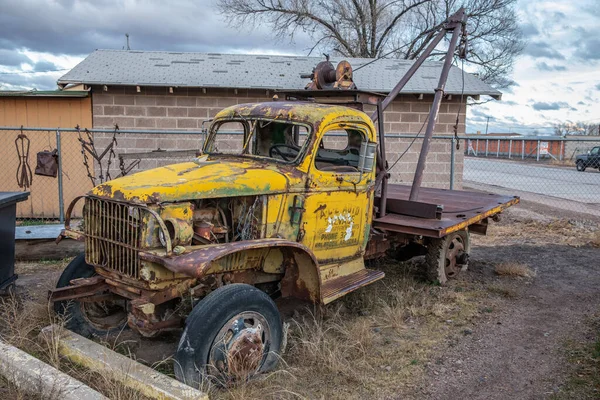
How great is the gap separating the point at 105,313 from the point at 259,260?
1617mm

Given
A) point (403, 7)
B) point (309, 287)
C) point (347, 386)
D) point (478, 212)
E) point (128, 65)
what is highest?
point (403, 7)

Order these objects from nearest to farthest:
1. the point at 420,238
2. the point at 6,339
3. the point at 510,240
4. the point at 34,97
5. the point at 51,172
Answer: the point at 6,339
the point at 420,238
the point at 51,172
the point at 510,240
the point at 34,97

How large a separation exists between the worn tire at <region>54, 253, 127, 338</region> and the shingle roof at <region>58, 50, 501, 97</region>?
19.4 ft

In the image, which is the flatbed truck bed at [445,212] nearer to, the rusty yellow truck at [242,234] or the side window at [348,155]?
the rusty yellow truck at [242,234]

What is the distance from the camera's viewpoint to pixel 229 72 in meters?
10.9

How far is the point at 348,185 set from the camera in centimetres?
498

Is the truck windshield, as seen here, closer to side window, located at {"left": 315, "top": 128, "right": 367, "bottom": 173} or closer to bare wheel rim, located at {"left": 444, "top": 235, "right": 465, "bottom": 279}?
side window, located at {"left": 315, "top": 128, "right": 367, "bottom": 173}

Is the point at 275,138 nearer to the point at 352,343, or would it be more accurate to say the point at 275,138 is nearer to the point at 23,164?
the point at 352,343

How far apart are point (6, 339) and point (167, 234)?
80.9 inches

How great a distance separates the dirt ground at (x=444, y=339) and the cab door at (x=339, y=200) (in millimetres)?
698

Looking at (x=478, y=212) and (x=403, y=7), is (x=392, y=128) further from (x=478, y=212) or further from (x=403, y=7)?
(x=403, y=7)

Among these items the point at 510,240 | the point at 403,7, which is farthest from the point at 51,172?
the point at 403,7

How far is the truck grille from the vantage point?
3.86m

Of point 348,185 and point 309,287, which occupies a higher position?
point 348,185
